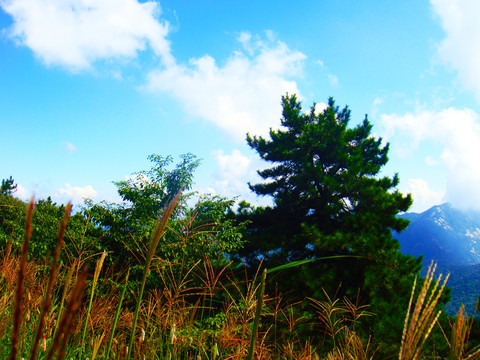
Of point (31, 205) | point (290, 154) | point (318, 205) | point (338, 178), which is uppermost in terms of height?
point (290, 154)

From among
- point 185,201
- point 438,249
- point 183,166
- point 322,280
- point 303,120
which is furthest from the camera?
point 438,249

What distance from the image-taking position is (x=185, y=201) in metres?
12.7

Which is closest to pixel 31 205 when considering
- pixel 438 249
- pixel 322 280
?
pixel 322 280

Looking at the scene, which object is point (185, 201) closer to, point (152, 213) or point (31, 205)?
point (152, 213)

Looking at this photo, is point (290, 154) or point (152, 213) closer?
point (152, 213)

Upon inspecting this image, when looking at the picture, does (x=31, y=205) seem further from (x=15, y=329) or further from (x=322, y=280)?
(x=322, y=280)

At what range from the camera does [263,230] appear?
13.6 metres

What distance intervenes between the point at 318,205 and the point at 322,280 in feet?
12.4

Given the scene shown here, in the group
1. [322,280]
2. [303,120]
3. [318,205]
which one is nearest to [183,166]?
[303,120]

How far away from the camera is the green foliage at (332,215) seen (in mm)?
10219

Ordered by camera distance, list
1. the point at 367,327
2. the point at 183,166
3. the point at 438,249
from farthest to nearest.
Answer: the point at 438,249 < the point at 183,166 < the point at 367,327

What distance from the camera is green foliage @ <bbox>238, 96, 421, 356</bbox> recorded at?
10219mm

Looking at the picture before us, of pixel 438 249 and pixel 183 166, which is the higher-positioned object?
pixel 438 249

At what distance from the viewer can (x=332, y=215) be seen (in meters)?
13.1
